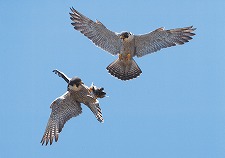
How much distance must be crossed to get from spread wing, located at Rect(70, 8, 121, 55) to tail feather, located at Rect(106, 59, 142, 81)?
11.4 inches

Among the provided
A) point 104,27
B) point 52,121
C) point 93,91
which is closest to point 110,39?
point 104,27

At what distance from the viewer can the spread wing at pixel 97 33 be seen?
35.9 ft

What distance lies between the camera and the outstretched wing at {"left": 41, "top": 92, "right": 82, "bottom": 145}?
10.5 metres

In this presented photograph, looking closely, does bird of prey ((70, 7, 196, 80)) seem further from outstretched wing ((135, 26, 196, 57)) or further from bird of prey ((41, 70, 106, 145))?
bird of prey ((41, 70, 106, 145))

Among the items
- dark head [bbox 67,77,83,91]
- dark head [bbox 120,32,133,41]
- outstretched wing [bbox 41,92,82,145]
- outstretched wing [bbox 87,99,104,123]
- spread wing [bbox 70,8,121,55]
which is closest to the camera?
dark head [bbox 67,77,83,91]

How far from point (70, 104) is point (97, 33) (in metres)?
1.75

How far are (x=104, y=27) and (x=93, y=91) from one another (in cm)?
157

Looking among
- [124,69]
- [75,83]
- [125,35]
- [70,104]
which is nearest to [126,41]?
[125,35]

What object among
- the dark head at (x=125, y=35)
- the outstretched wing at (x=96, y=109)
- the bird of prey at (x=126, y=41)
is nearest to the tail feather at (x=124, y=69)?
the bird of prey at (x=126, y=41)

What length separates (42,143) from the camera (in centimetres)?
1044

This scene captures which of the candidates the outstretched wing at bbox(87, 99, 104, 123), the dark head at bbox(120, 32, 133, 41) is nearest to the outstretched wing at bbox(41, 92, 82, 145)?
the outstretched wing at bbox(87, 99, 104, 123)

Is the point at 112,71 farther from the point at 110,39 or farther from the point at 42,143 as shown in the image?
the point at 42,143

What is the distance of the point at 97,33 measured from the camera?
1104 centimetres

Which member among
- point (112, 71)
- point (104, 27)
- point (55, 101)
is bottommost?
point (55, 101)
